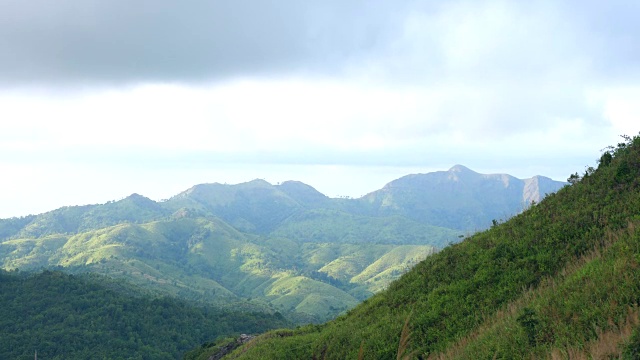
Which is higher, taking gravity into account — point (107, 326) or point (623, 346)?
point (623, 346)

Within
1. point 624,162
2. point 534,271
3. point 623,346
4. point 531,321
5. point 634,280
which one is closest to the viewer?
point 623,346

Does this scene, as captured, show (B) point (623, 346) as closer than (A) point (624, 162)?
Yes

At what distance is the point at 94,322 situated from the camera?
157250 mm

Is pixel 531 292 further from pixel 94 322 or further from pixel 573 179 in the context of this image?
pixel 94 322

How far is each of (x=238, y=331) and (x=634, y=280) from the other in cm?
15920

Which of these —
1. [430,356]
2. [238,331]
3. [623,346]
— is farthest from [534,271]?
[238,331]

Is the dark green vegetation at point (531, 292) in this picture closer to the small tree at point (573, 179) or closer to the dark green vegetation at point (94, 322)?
the small tree at point (573, 179)

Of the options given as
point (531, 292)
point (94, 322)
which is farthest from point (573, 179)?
point (94, 322)

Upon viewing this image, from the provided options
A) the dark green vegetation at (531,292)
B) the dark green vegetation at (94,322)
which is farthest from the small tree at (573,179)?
the dark green vegetation at (94,322)

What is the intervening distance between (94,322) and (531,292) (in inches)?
6623

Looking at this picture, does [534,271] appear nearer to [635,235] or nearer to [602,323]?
[635,235]

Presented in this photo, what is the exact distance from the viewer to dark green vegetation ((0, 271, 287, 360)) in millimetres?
138250

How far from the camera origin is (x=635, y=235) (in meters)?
17.9

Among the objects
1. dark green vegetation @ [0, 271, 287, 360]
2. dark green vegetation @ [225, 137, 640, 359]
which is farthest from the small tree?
dark green vegetation @ [0, 271, 287, 360]
